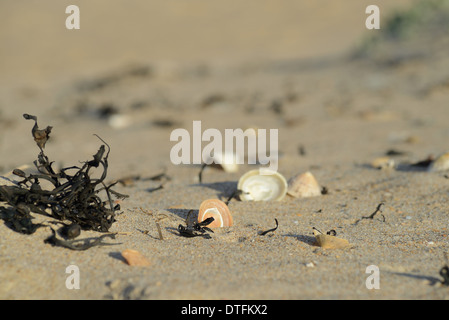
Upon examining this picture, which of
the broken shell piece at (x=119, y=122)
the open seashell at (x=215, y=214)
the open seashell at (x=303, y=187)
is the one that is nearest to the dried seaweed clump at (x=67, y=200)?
the open seashell at (x=215, y=214)

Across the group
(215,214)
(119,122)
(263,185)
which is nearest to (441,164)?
(263,185)

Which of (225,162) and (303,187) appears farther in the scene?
(225,162)

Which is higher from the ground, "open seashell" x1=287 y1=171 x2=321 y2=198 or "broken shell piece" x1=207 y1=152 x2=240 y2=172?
"broken shell piece" x1=207 y1=152 x2=240 y2=172

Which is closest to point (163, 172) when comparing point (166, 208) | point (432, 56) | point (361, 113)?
point (166, 208)

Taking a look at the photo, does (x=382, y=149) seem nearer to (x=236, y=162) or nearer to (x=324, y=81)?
(x=236, y=162)

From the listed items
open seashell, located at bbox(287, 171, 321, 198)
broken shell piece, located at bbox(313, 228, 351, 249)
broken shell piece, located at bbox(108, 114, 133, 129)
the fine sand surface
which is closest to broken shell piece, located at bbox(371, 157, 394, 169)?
the fine sand surface

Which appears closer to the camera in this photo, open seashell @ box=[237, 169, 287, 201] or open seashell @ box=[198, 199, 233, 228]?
open seashell @ box=[198, 199, 233, 228]

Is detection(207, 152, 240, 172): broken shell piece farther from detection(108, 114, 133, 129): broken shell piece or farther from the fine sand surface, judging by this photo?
detection(108, 114, 133, 129): broken shell piece

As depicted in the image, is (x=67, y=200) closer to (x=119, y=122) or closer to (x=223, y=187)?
(x=223, y=187)

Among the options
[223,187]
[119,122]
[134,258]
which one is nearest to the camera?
[134,258]
